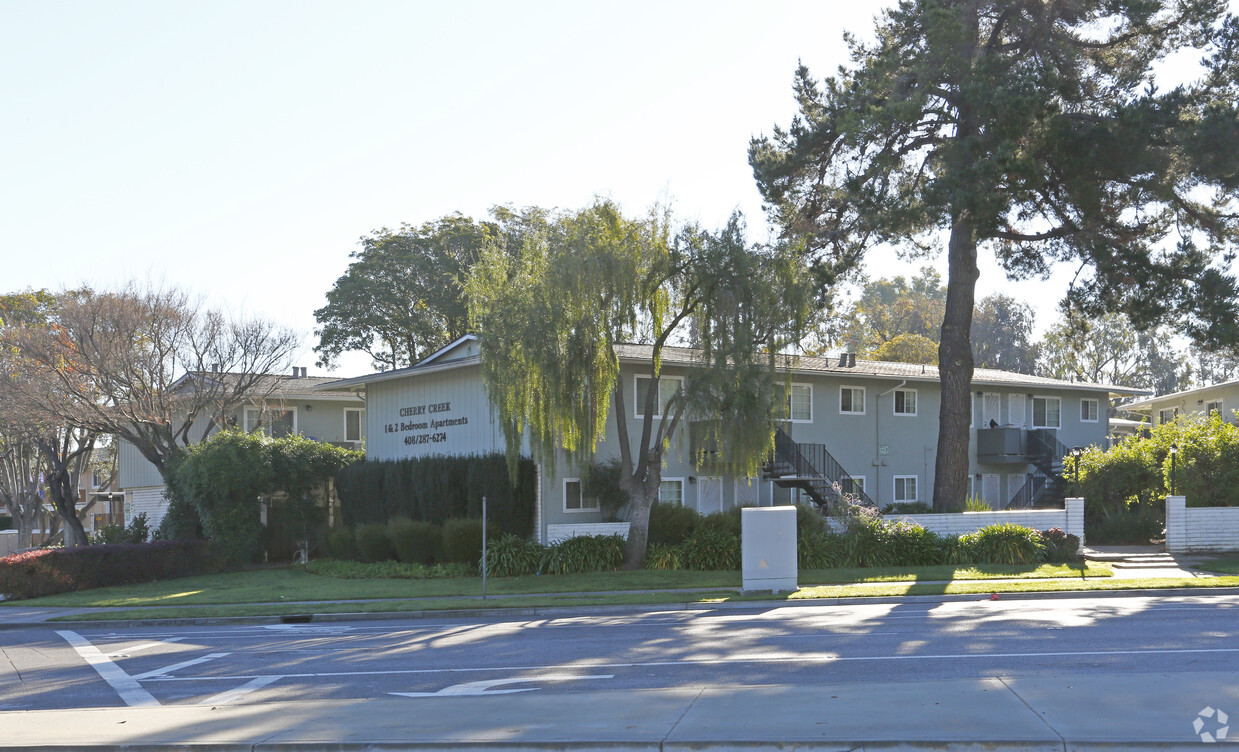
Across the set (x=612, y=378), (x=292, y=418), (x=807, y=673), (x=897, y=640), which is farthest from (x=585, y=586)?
(x=292, y=418)

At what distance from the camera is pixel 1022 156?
25906 mm

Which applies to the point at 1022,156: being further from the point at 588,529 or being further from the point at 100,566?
the point at 100,566

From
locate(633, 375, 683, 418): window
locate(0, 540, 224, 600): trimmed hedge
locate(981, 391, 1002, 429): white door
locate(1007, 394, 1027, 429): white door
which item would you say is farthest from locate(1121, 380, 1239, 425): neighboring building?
locate(0, 540, 224, 600): trimmed hedge

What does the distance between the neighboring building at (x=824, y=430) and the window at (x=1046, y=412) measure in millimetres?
38

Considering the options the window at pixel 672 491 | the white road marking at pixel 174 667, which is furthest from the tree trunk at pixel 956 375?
the white road marking at pixel 174 667

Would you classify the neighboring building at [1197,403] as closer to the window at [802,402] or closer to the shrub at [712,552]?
the window at [802,402]

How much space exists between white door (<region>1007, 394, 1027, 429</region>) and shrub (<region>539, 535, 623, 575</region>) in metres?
20.0

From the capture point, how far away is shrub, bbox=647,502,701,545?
28922 mm

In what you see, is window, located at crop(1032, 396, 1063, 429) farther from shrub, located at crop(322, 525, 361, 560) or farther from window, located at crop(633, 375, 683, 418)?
shrub, located at crop(322, 525, 361, 560)

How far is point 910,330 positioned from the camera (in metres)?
91.4

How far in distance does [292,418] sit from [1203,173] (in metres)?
31.1

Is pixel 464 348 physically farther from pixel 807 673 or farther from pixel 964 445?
pixel 807 673

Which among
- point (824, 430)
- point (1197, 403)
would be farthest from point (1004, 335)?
point (824, 430)

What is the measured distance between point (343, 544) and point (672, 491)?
33.0 ft
